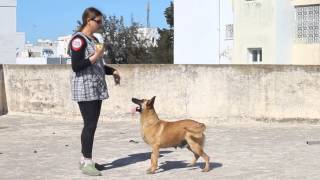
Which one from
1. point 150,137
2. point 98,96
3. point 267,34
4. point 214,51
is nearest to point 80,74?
point 98,96

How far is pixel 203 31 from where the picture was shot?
122ft

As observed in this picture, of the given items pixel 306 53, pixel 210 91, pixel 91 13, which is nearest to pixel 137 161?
pixel 91 13

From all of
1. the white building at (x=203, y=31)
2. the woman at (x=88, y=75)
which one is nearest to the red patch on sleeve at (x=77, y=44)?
the woman at (x=88, y=75)

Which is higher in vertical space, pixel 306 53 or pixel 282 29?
pixel 282 29

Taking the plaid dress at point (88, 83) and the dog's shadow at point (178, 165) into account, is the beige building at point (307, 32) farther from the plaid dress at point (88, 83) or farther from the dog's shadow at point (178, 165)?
the plaid dress at point (88, 83)

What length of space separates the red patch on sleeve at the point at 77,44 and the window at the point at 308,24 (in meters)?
19.5

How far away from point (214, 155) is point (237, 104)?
4.25 meters

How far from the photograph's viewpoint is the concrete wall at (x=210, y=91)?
1330 cm

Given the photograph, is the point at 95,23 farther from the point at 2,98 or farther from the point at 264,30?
the point at 264,30

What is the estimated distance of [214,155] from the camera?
9.59 meters

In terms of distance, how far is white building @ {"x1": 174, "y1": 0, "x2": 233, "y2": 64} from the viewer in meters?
35.2

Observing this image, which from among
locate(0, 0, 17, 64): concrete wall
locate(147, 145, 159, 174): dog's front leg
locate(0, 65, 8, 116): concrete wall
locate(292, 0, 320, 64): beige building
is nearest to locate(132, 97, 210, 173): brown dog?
locate(147, 145, 159, 174): dog's front leg

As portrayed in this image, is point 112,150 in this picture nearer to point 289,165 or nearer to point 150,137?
point 150,137

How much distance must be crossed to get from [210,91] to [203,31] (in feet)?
76.8
